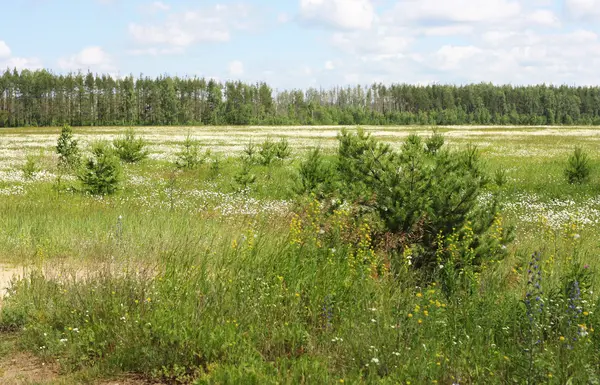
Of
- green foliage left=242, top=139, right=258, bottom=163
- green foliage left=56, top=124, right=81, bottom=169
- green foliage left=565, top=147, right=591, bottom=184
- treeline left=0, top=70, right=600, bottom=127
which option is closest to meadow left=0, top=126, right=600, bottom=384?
green foliage left=565, top=147, right=591, bottom=184

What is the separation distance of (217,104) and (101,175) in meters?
108

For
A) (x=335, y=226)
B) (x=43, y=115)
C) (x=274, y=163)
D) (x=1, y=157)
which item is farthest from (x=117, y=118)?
(x=335, y=226)

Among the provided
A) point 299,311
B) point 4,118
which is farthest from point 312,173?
point 4,118

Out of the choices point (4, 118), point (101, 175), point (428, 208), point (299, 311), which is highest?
point (4, 118)

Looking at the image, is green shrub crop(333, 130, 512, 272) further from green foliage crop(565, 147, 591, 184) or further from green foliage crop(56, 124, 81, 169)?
green foliage crop(56, 124, 81, 169)

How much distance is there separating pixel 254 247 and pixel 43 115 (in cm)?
12106

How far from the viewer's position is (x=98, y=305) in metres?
5.49

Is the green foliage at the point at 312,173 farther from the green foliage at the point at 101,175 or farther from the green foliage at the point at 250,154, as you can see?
the green foliage at the point at 250,154

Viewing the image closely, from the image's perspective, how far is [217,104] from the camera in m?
126

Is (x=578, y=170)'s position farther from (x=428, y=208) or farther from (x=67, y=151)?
(x=67, y=151)

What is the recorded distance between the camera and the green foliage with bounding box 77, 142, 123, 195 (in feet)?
66.0

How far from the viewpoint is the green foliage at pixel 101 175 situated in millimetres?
20109

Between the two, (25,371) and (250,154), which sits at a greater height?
(250,154)

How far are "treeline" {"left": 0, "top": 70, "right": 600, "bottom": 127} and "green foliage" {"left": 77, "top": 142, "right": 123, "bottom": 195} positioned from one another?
301ft
